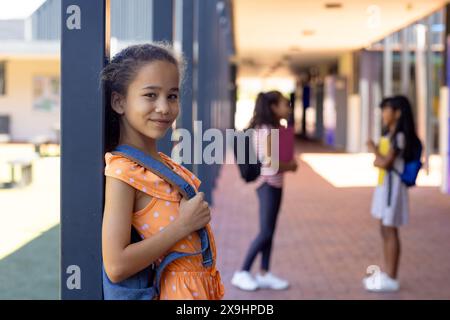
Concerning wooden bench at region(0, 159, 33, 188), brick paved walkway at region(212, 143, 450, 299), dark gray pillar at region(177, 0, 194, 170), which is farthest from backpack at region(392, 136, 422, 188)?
wooden bench at region(0, 159, 33, 188)

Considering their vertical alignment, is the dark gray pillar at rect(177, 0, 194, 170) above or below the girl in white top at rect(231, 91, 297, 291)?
above

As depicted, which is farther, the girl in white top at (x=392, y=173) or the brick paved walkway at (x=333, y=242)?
the brick paved walkway at (x=333, y=242)

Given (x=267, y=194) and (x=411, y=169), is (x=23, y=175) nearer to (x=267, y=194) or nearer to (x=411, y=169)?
(x=267, y=194)

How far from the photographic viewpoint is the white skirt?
5062 millimetres

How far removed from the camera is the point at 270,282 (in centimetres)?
521

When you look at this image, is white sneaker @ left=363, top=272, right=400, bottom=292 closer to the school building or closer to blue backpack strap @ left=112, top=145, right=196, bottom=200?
the school building

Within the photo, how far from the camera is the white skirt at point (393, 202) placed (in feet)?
16.6

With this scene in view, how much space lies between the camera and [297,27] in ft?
54.1

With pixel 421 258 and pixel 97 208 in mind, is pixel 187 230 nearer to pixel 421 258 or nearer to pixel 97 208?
pixel 97 208

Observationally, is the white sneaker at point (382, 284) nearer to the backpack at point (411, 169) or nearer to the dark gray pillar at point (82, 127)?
the backpack at point (411, 169)

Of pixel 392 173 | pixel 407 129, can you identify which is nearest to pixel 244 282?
pixel 392 173

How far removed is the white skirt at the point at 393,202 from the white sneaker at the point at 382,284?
0.39 meters

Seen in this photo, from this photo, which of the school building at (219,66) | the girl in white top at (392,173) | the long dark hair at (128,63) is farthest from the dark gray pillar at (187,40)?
the long dark hair at (128,63)

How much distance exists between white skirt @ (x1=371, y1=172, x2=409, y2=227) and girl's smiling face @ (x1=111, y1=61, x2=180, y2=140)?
3.71 m
